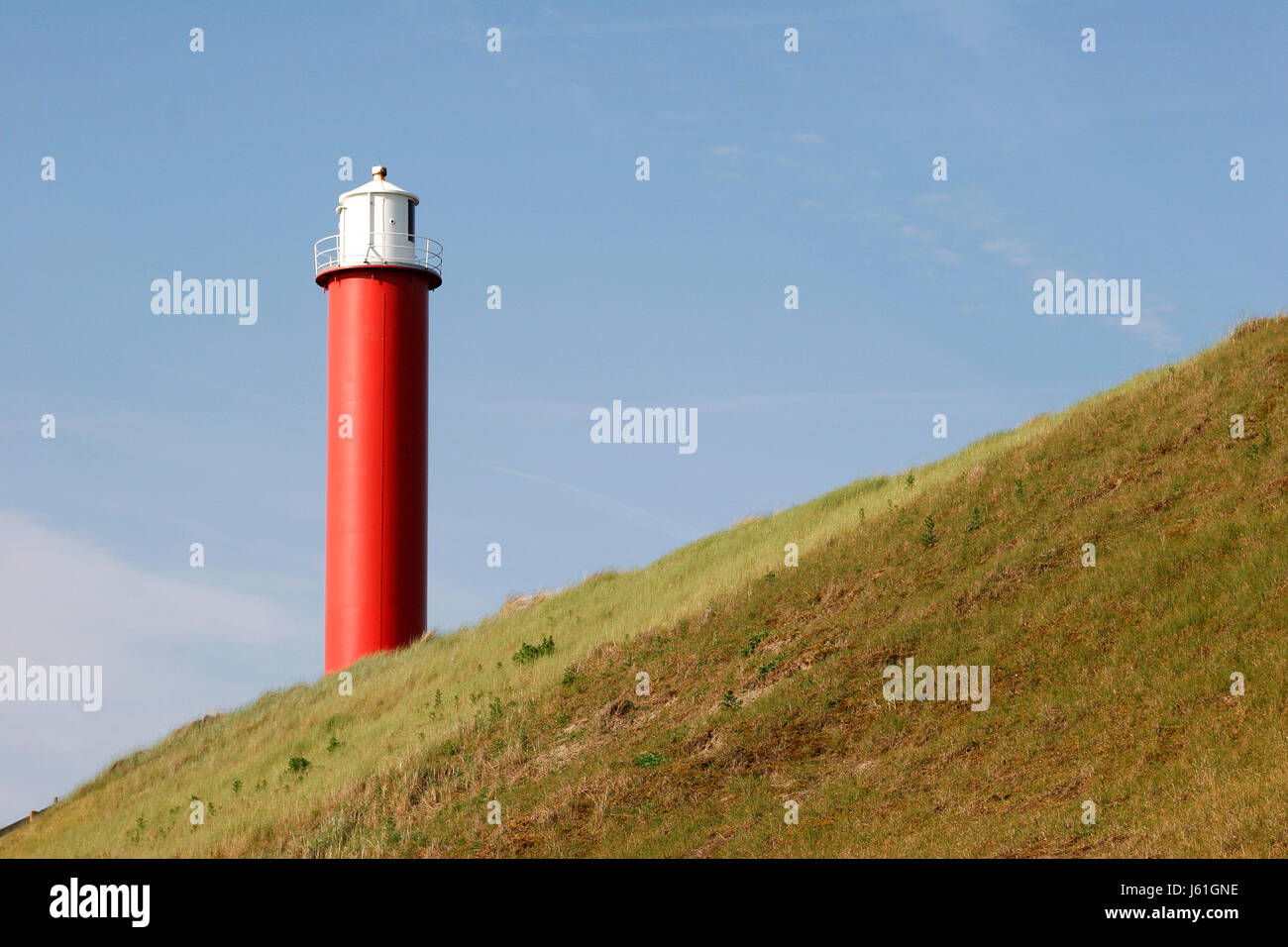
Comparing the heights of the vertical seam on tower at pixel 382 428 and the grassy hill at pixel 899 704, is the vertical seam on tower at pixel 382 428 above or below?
above

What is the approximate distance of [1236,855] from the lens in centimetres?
1432

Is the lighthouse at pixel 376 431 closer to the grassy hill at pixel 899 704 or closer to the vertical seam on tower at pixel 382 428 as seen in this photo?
the vertical seam on tower at pixel 382 428

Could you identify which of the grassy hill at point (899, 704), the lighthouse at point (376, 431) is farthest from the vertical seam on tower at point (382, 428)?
the grassy hill at point (899, 704)

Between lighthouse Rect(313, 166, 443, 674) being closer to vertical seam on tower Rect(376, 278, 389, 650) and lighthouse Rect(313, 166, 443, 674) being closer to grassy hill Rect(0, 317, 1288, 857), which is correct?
vertical seam on tower Rect(376, 278, 389, 650)

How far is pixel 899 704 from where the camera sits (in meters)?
21.8

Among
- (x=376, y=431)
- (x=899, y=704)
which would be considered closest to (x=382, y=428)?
(x=376, y=431)

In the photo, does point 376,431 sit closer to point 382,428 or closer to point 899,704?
point 382,428

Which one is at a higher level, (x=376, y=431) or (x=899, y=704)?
(x=376, y=431)

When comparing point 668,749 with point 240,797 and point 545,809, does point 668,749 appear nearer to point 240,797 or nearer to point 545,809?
point 545,809

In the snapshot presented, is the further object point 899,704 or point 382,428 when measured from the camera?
point 382,428

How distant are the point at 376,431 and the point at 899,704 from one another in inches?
909

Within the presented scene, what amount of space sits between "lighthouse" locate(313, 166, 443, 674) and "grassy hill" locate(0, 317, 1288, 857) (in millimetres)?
5833

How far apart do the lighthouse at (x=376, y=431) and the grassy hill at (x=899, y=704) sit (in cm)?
583

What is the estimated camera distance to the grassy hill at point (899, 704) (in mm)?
17875
